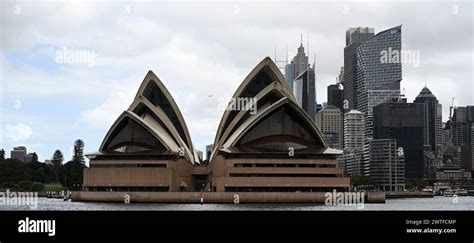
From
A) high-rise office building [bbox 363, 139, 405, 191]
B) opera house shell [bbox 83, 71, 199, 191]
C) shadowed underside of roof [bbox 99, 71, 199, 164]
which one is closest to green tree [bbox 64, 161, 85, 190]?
opera house shell [bbox 83, 71, 199, 191]

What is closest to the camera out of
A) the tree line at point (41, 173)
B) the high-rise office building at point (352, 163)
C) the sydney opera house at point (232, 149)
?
the sydney opera house at point (232, 149)

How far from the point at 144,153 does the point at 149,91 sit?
1051 cm

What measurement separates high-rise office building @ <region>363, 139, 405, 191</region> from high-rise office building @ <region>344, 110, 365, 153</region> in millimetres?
24887

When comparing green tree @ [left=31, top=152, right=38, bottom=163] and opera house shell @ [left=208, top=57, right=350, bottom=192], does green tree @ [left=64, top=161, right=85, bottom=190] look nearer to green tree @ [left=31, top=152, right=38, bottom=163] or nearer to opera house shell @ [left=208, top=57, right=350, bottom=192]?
green tree @ [left=31, top=152, right=38, bottom=163]

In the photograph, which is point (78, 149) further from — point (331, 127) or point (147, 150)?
point (331, 127)

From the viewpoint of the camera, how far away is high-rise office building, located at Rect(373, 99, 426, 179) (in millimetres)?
165250

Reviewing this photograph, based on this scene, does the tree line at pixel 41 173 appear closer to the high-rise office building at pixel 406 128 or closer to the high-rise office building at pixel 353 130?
the high-rise office building at pixel 406 128

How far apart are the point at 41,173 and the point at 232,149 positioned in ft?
173

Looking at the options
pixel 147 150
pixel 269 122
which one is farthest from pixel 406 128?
pixel 147 150

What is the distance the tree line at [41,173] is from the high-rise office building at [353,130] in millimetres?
82700

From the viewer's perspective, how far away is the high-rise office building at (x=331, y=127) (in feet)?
628

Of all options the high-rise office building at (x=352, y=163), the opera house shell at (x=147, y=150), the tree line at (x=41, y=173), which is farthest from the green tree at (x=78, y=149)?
the high-rise office building at (x=352, y=163)
